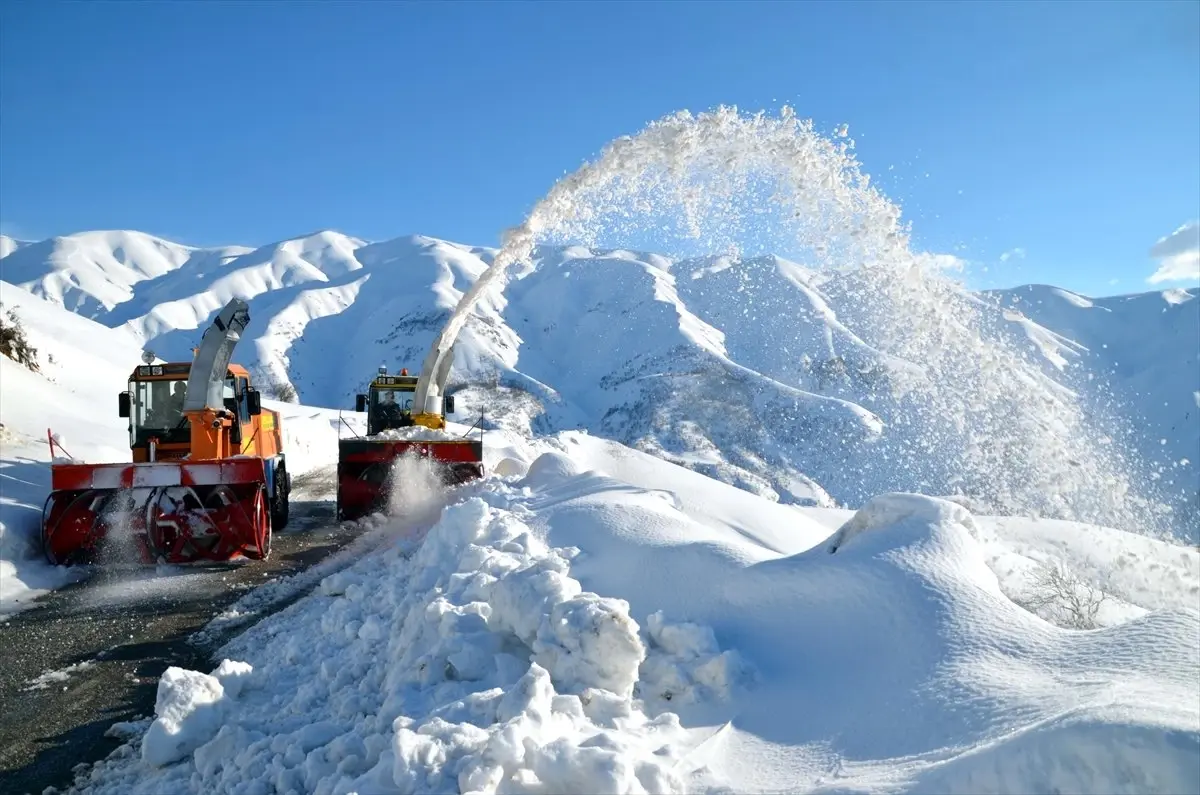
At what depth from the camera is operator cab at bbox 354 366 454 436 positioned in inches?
579

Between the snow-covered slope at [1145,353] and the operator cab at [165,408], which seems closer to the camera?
the operator cab at [165,408]

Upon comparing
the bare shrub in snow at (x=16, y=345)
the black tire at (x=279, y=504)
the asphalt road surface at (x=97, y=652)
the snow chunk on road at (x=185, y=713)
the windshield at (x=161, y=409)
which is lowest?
the asphalt road surface at (x=97, y=652)

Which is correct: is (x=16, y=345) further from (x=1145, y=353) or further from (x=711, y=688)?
(x=1145, y=353)

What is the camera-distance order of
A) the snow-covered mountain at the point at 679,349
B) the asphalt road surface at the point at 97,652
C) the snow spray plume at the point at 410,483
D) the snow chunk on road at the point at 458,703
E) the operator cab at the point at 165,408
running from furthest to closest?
the snow-covered mountain at the point at 679,349, the snow spray plume at the point at 410,483, the operator cab at the point at 165,408, the asphalt road surface at the point at 97,652, the snow chunk on road at the point at 458,703

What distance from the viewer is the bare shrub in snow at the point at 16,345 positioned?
67.9 ft

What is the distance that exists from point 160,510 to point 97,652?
10.4 feet

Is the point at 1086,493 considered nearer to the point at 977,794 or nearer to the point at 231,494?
the point at 977,794

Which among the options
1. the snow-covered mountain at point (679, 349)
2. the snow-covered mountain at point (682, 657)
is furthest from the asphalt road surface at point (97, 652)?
the snow-covered mountain at point (679, 349)

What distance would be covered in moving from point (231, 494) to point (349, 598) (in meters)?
3.80

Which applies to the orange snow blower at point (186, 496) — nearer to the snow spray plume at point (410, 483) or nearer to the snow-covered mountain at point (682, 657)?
the snow-covered mountain at point (682, 657)

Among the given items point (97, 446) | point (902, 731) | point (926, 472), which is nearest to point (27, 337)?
point (97, 446)

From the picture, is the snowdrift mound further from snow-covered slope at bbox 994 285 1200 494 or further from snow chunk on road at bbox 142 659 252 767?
snow-covered slope at bbox 994 285 1200 494

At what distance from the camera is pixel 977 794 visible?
8.02 feet

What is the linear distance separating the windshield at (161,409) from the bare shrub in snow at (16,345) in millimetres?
13301
